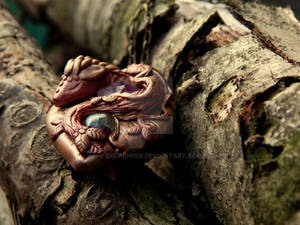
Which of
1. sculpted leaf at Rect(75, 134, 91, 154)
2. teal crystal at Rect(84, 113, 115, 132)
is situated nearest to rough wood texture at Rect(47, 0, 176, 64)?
teal crystal at Rect(84, 113, 115, 132)

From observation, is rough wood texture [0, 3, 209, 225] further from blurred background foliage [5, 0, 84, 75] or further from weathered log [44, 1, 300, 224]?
blurred background foliage [5, 0, 84, 75]

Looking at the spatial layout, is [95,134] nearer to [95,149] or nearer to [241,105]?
[95,149]

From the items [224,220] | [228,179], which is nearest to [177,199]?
[224,220]

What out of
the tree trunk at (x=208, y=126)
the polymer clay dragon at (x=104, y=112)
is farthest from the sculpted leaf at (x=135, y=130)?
the tree trunk at (x=208, y=126)

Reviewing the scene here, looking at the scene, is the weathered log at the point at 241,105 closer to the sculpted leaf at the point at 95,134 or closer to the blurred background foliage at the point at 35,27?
the sculpted leaf at the point at 95,134

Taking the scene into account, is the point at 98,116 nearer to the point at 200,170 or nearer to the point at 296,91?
the point at 200,170

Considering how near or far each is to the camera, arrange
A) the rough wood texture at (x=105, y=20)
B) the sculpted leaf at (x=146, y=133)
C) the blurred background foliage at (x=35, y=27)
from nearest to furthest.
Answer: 1. the sculpted leaf at (x=146, y=133)
2. the rough wood texture at (x=105, y=20)
3. the blurred background foliage at (x=35, y=27)
